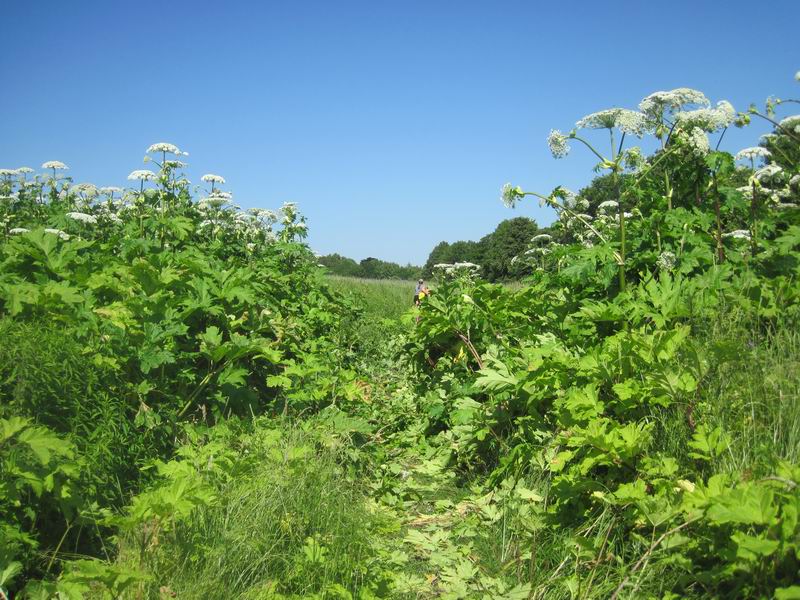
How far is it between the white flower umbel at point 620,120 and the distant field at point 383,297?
864 centimetres

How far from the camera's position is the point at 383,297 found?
1673 cm

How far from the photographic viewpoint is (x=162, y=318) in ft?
13.3

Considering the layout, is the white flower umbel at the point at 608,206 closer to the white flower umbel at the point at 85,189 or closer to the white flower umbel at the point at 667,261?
the white flower umbel at the point at 667,261

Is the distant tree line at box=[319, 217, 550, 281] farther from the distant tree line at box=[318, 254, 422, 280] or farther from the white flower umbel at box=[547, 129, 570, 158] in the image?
the white flower umbel at box=[547, 129, 570, 158]

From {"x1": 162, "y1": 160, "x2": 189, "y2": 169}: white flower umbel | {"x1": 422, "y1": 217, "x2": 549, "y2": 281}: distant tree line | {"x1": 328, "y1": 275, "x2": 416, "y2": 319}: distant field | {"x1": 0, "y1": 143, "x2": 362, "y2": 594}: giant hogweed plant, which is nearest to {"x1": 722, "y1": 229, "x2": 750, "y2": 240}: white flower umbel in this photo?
{"x1": 0, "y1": 143, "x2": 362, "y2": 594}: giant hogweed plant

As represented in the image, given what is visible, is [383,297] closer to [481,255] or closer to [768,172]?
[768,172]

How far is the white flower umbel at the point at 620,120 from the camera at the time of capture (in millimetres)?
3928

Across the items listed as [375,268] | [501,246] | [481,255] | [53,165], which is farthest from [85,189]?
[375,268]

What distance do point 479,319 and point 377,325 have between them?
6154 mm

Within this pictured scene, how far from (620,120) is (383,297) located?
12992 mm

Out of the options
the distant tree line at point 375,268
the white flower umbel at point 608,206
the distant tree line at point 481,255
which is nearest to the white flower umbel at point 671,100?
the white flower umbel at point 608,206

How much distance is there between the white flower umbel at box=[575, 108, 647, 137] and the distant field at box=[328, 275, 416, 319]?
8.64m

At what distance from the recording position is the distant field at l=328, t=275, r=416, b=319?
13.5 meters

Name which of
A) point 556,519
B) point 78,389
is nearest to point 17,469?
point 78,389
